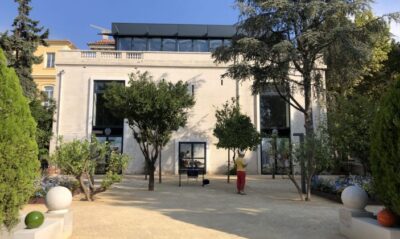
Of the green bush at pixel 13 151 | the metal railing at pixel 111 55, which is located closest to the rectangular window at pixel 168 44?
the metal railing at pixel 111 55

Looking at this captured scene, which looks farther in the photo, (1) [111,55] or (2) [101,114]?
(1) [111,55]

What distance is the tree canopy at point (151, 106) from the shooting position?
46.3 feet

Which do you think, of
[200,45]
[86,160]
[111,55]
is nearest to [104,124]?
[111,55]

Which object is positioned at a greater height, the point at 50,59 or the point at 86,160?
the point at 50,59

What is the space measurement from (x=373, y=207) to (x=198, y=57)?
19.6 metres

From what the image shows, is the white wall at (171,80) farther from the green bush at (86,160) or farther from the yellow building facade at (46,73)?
the green bush at (86,160)

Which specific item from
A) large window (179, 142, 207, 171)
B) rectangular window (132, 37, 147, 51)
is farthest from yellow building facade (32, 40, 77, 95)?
large window (179, 142, 207, 171)

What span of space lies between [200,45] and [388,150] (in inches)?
1128

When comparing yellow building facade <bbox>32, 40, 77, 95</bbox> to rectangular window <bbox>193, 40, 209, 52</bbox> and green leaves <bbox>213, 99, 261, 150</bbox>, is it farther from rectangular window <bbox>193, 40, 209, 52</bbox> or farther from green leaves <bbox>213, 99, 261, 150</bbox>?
green leaves <bbox>213, 99, 261, 150</bbox>

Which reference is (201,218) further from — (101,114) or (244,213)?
(101,114)

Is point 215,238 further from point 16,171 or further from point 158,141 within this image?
point 158,141

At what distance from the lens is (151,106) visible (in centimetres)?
1416

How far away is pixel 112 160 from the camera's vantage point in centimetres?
1130

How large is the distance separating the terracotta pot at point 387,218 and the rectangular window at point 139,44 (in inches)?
1129
